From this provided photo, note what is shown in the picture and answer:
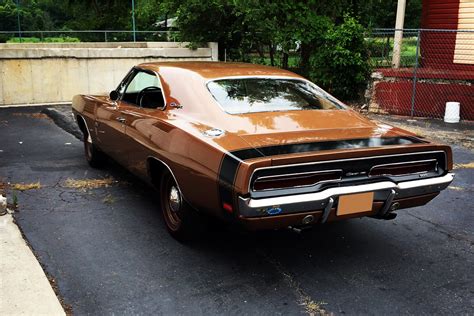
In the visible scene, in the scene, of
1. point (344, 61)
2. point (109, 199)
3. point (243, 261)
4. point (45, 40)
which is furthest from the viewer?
point (45, 40)

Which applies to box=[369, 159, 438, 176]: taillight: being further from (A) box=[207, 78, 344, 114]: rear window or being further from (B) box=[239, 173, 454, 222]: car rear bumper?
(A) box=[207, 78, 344, 114]: rear window

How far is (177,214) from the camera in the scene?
4.26 meters

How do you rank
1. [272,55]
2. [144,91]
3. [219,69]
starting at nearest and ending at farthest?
[219,69]
[144,91]
[272,55]

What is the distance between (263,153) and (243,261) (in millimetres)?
1071

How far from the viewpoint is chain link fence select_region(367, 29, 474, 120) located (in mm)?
11203

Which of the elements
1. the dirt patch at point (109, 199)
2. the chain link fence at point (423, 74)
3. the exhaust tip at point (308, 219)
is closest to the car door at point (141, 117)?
the dirt patch at point (109, 199)

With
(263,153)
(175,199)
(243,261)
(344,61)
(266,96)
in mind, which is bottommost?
(243,261)

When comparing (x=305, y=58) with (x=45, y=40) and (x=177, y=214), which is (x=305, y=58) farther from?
(x=45, y=40)

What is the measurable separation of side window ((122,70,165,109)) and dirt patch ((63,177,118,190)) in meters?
1.10

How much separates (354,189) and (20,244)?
2673mm

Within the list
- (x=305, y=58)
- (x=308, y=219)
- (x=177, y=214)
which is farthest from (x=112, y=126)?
(x=305, y=58)

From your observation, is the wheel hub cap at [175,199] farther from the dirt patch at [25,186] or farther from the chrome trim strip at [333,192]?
the dirt patch at [25,186]

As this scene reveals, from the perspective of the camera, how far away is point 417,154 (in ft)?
12.4

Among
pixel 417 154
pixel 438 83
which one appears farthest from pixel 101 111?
pixel 438 83
